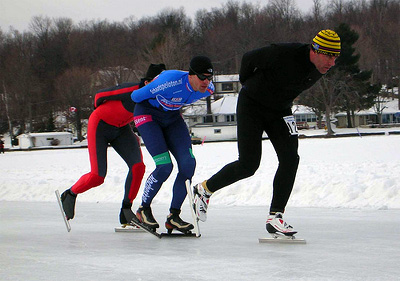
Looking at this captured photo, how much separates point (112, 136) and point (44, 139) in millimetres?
58330

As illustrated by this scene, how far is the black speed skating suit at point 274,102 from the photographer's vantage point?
4309 millimetres

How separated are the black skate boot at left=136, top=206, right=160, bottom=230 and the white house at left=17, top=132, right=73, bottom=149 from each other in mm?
57446

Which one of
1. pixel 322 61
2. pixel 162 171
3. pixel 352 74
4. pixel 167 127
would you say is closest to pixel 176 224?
pixel 162 171

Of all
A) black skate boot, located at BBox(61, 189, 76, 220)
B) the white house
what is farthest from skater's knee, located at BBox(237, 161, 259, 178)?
the white house

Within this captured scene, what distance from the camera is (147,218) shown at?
515cm

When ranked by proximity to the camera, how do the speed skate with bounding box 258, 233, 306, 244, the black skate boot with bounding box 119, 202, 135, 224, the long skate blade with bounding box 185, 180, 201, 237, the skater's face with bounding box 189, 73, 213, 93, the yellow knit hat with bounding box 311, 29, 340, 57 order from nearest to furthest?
the yellow knit hat with bounding box 311, 29, 340, 57 → the speed skate with bounding box 258, 233, 306, 244 → the skater's face with bounding box 189, 73, 213, 93 → the long skate blade with bounding box 185, 180, 201, 237 → the black skate boot with bounding box 119, 202, 135, 224

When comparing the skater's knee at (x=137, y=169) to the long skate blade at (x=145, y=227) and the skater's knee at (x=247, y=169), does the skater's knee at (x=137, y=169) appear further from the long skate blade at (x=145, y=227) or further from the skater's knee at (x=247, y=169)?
the skater's knee at (x=247, y=169)

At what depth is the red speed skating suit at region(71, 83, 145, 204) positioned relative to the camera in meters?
5.68

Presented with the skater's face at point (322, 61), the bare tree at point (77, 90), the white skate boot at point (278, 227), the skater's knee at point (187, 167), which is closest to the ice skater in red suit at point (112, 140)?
the skater's knee at point (187, 167)

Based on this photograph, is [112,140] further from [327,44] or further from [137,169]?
[327,44]

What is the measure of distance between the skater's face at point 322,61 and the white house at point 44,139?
2317 inches

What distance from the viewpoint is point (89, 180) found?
579 cm

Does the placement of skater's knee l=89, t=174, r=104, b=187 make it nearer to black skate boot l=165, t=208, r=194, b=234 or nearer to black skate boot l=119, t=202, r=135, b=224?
black skate boot l=119, t=202, r=135, b=224

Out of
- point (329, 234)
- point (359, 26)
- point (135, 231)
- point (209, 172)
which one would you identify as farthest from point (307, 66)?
point (359, 26)
